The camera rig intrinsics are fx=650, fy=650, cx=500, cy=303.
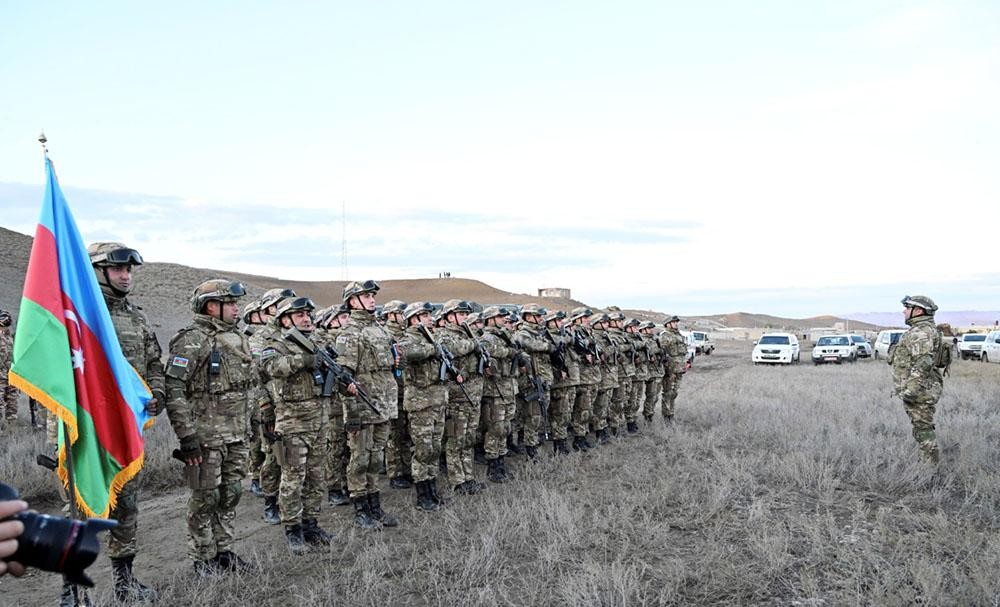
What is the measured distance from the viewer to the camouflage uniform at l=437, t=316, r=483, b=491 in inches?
297

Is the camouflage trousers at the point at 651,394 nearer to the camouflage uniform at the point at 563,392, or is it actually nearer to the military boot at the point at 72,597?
the camouflage uniform at the point at 563,392

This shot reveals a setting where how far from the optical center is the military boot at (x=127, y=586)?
455 centimetres

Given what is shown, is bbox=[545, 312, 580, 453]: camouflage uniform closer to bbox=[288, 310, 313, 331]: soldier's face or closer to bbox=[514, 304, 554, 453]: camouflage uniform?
bbox=[514, 304, 554, 453]: camouflage uniform

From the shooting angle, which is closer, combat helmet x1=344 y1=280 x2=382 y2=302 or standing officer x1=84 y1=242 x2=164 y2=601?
standing officer x1=84 y1=242 x2=164 y2=601

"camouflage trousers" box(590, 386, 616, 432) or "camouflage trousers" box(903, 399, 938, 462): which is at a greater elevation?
"camouflage trousers" box(903, 399, 938, 462)

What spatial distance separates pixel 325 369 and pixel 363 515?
1.55 m

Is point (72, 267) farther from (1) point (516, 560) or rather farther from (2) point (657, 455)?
(2) point (657, 455)

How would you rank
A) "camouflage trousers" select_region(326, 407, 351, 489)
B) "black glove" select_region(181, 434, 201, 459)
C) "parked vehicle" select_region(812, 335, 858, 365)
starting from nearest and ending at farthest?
1. "black glove" select_region(181, 434, 201, 459)
2. "camouflage trousers" select_region(326, 407, 351, 489)
3. "parked vehicle" select_region(812, 335, 858, 365)

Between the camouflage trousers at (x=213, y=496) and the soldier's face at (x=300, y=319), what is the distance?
1.29 meters

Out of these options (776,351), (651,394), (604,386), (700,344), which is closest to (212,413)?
(604,386)

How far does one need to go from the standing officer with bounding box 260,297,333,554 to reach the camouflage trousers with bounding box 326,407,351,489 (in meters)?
0.94

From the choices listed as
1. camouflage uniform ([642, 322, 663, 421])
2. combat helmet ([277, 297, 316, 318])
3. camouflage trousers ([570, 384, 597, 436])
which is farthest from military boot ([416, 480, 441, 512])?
camouflage uniform ([642, 322, 663, 421])

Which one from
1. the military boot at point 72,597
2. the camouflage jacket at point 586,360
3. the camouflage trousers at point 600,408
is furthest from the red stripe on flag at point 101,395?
the camouflage trousers at point 600,408

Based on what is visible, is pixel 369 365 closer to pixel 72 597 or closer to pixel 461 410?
pixel 461 410
